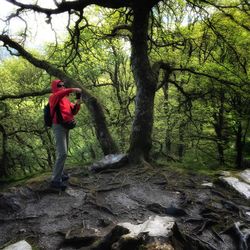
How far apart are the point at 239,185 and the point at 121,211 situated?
3.46 meters

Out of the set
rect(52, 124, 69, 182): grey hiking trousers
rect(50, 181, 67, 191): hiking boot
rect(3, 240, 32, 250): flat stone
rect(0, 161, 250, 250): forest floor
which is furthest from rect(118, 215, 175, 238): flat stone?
rect(50, 181, 67, 191): hiking boot

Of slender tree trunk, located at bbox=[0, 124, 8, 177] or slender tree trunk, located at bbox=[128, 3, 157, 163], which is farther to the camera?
slender tree trunk, located at bbox=[0, 124, 8, 177]

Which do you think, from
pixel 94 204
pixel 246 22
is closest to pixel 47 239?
pixel 94 204

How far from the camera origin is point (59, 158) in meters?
7.22

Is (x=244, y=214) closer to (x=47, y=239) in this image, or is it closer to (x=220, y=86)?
(x=47, y=239)

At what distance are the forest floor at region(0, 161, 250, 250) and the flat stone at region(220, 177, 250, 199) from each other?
7.4 inches

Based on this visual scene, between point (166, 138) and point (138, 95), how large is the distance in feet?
29.8

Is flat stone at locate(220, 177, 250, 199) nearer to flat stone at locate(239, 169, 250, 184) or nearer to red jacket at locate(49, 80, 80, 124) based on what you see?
flat stone at locate(239, 169, 250, 184)

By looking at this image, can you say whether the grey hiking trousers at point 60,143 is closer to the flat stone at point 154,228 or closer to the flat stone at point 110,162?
the flat stone at point 110,162

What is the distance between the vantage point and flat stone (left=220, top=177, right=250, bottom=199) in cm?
780

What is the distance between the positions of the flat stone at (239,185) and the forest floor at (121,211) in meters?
0.19

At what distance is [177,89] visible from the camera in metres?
16.7

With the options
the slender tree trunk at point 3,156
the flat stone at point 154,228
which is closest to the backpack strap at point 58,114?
the flat stone at point 154,228

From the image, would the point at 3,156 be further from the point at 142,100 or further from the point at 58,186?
the point at 142,100
